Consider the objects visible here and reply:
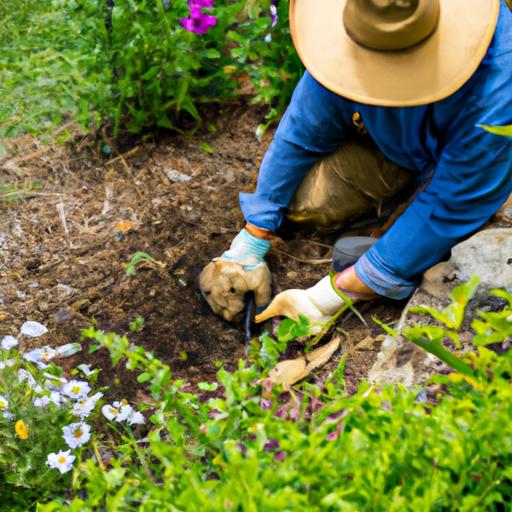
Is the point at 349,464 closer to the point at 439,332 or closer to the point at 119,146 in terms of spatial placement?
the point at 439,332

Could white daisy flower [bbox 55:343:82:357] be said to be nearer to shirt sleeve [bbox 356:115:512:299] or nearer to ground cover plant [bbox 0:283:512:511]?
ground cover plant [bbox 0:283:512:511]

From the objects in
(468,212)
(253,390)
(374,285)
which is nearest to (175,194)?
(374,285)

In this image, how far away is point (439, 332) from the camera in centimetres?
142

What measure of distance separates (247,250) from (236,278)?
129 millimetres

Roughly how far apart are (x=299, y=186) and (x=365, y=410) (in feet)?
4.25

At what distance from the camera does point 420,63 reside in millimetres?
1830

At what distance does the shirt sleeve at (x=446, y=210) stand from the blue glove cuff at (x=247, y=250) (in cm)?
36

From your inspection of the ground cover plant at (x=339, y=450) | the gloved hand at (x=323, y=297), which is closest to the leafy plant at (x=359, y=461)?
the ground cover plant at (x=339, y=450)

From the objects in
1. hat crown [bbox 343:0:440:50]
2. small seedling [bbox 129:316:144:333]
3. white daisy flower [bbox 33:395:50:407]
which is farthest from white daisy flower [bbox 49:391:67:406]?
hat crown [bbox 343:0:440:50]

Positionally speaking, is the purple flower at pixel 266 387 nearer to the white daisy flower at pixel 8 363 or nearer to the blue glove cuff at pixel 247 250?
the white daisy flower at pixel 8 363

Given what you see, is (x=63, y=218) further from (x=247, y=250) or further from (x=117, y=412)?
(x=117, y=412)

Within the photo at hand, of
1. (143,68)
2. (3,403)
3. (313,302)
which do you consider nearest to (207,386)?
(3,403)

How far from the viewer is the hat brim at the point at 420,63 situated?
5.98 feet

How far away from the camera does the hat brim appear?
5.98 feet
